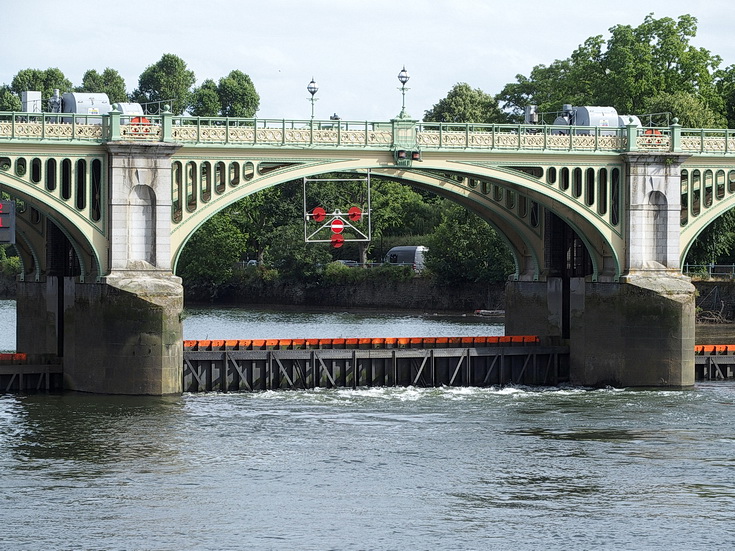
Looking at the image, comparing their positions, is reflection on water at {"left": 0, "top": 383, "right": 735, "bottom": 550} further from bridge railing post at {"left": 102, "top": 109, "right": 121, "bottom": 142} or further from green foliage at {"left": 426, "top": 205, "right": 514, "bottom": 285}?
green foliage at {"left": 426, "top": 205, "right": 514, "bottom": 285}

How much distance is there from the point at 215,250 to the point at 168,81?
44.8 m

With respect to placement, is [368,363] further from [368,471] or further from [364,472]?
[364,472]

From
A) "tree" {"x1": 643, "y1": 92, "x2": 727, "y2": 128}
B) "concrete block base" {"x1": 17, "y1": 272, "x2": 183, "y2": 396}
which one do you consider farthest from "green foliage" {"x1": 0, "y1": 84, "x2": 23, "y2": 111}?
"concrete block base" {"x1": 17, "y1": 272, "x2": 183, "y2": 396}

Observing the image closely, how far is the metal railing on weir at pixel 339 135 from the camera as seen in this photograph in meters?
62.9

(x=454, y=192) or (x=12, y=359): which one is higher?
(x=454, y=192)

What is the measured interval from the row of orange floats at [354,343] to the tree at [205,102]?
109 m

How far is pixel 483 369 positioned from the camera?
7200 centimetres

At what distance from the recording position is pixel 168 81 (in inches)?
7298

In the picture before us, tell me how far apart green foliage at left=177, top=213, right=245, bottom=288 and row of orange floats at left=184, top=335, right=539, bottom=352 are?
7432 cm

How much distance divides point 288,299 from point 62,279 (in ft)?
237

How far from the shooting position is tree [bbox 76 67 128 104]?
189125 mm

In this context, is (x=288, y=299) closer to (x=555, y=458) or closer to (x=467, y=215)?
(x=467, y=215)

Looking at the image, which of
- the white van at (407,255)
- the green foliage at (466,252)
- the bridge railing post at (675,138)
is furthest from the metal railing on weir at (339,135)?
the white van at (407,255)

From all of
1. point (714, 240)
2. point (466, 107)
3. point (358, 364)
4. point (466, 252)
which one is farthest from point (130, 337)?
point (466, 107)
